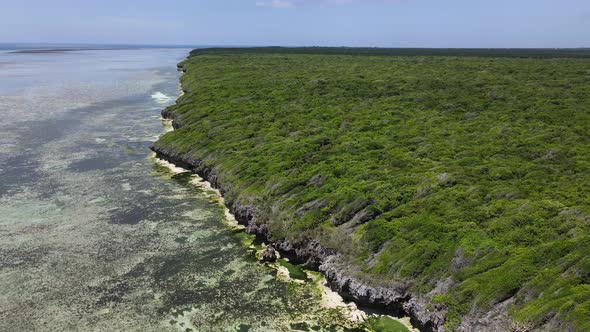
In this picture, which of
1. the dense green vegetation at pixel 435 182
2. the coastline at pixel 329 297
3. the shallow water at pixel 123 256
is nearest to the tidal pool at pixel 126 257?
the shallow water at pixel 123 256

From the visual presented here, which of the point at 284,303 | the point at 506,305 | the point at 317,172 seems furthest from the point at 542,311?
the point at 317,172

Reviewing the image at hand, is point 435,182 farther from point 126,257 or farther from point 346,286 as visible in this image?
point 126,257

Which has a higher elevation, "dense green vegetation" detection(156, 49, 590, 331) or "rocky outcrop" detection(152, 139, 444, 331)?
"dense green vegetation" detection(156, 49, 590, 331)

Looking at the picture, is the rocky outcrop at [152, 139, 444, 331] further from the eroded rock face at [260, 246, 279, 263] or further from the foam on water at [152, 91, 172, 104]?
the foam on water at [152, 91, 172, 104]

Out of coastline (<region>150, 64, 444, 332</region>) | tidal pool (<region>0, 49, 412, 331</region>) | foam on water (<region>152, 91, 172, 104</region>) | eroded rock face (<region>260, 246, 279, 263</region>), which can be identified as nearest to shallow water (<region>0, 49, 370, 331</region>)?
tidal pool (<region>0, 49, 412, 331</region>)

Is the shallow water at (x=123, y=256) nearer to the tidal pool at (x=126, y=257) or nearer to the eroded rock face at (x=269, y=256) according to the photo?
the tidal pool at (x=126, y=257)

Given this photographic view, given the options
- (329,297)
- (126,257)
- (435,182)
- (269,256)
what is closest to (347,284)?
(329,297)

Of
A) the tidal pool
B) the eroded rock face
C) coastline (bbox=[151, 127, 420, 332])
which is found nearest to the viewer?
coastline (bbox=[151, 127, 420, 332])

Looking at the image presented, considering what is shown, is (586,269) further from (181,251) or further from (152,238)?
(152,238)
